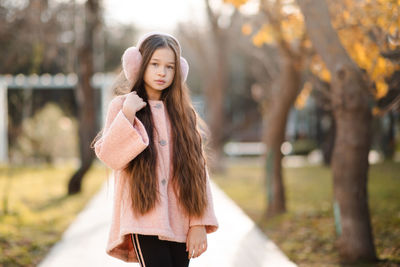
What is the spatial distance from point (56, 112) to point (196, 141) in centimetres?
1640

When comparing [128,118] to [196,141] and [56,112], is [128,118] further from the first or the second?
[56,112]

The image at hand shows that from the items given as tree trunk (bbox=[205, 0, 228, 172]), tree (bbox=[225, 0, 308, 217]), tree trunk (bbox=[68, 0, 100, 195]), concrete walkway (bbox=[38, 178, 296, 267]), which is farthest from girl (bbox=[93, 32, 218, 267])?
tree trunk (bbox=[205, 0, 228, 172])

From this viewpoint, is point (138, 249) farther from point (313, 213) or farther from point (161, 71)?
point (313, 213)

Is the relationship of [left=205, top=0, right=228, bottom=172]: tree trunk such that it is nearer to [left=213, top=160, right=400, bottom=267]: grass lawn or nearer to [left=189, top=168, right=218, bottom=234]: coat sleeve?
[left=213, top=160, right=400, bottom=267]: grass lawn

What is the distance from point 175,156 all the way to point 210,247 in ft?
11.6

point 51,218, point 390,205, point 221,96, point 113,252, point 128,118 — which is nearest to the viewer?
point 128,118

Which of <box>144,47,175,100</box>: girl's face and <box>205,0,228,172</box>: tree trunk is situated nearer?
<box>144,47,175,100</box>: girl's face

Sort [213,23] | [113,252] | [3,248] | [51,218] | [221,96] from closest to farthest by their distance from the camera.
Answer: [113,252]
[3,248]
[51,218]
[213,23]
[221,96]

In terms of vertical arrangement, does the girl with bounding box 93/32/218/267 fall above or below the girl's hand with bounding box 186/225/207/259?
above

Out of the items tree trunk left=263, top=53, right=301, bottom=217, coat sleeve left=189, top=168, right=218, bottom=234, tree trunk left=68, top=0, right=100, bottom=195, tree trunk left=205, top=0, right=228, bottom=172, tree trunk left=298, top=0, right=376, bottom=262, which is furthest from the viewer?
tree trunk left=205, top=0, right=228, bottom=172

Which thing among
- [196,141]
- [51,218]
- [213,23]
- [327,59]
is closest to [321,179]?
[213,23]

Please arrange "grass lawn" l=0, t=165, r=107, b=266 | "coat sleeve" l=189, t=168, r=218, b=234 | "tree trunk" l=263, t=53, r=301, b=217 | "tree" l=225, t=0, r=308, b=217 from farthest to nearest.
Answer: "tree trunk" l=263, t=53, r=301, b=217, "tree" l=225, t=0, r=308, b=217, "grass lawn" l=0, t=165, r=107, b=266, "coat sleeve" l=189, t=168, r=218, b=234

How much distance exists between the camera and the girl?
2.56 m

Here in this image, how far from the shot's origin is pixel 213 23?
52.5 ft
